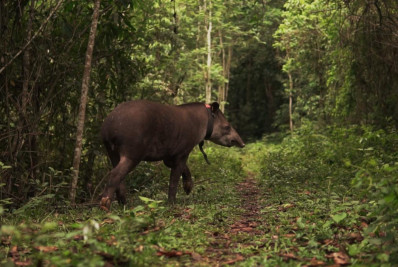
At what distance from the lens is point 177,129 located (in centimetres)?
651

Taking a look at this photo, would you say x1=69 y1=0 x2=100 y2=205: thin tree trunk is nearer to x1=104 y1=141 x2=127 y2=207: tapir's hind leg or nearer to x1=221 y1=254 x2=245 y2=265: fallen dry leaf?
x1=104 y1=141 x2=127 y2=207: tapir's hind leg

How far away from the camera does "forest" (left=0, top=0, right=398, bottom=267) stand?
11.4 feet

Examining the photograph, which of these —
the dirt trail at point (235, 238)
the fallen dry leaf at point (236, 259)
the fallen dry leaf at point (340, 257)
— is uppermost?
the fallen dry leaf at point (340, 257)

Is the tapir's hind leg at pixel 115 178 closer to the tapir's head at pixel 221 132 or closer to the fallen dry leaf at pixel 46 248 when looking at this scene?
the fallen dry leaf at pixel 46 248

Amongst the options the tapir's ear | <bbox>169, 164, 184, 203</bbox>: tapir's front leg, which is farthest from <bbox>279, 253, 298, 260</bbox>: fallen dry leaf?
the tapir's ear

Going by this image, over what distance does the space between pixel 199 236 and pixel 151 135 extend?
208 cm

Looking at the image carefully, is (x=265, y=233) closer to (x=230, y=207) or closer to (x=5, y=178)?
(x=230, y=207)

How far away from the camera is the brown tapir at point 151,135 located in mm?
5746

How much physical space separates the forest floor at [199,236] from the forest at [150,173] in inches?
0.8

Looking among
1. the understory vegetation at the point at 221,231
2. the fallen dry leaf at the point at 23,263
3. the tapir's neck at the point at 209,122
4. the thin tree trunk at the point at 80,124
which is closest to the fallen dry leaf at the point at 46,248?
the understory vegetation at the point at 221,231

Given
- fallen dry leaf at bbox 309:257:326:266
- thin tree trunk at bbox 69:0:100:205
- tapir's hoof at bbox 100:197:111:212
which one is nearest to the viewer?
fallen dry leaf at bbox 309:257:326:266

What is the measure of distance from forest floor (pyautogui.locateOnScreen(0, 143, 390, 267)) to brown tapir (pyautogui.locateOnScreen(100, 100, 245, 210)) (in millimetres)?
503

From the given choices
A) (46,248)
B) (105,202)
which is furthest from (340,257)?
(105,202)

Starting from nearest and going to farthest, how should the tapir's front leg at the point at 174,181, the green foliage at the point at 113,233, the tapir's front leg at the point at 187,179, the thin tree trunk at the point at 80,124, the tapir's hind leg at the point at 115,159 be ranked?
the green foliage at the point at 113,233
the tapir's hind leg at the point at 115,159
the thin tree trunk at the point at 80,124
the tapir's front leg at the point at 174,181
the tapir's front leg at the point at 187,179
